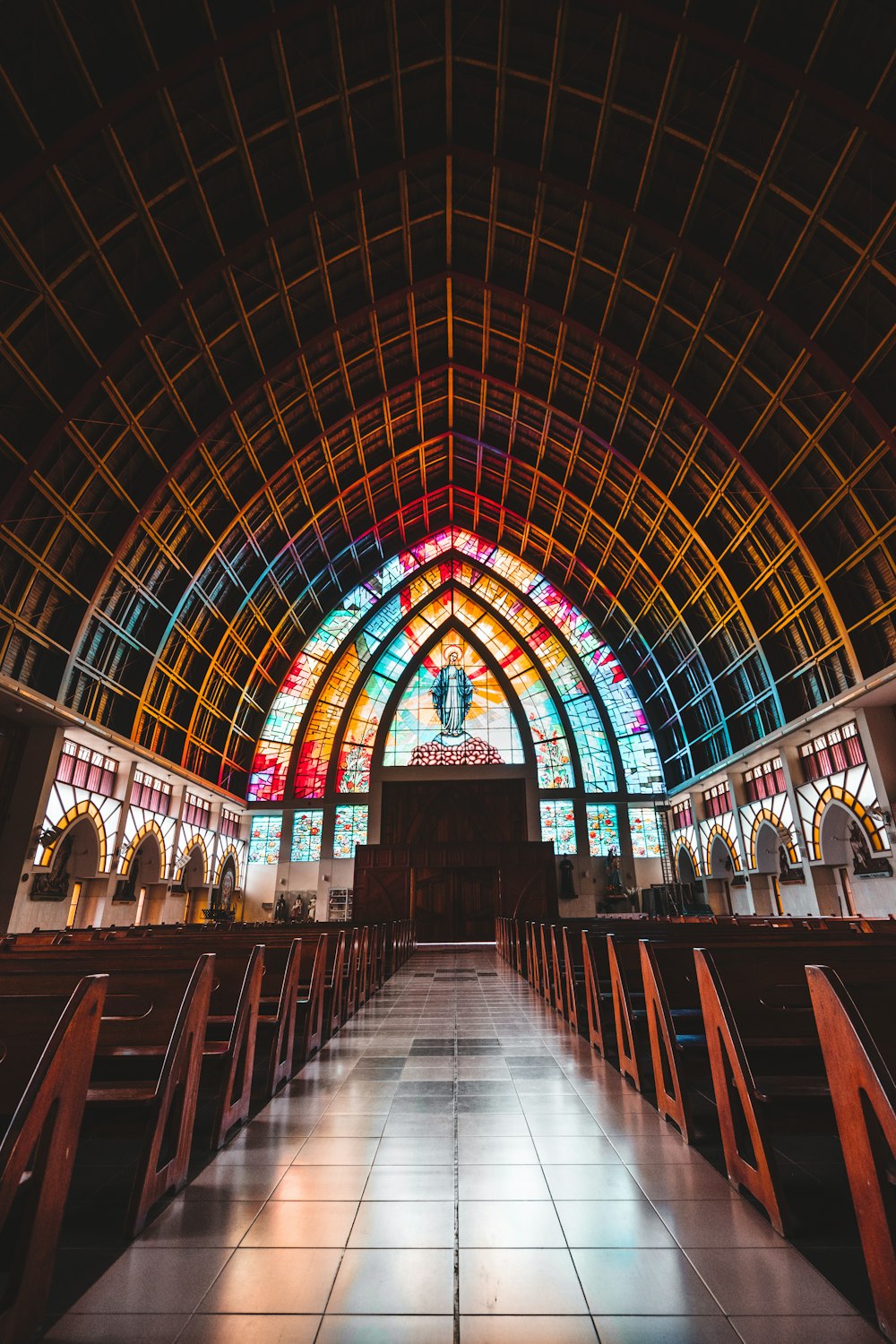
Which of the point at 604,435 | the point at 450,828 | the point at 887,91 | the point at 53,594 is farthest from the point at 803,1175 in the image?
the point at 450,828

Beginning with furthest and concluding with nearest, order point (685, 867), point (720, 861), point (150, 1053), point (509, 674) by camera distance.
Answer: point (509, 674) < point (685, 867) < point (720, 861) < point (150, 1053)

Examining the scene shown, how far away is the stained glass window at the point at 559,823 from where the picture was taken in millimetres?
24562

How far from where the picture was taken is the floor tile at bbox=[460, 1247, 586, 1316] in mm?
1819

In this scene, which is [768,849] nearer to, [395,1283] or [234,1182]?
[234,1182]

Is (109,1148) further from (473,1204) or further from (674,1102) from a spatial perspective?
(674,1102)

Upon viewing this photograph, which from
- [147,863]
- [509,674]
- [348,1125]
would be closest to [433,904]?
[509,674]

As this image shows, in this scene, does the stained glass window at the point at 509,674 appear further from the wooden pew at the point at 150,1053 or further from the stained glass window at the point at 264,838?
the wooden pew at the point at 150,1053

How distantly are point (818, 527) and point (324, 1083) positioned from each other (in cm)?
1660

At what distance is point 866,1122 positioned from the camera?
1.84 metres

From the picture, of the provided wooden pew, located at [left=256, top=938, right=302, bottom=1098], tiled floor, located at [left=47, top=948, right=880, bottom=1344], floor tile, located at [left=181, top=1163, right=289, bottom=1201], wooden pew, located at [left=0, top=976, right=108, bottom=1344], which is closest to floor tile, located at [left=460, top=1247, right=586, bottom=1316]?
tiled floor, located at [left=47, top=948, right=880, bottom=1344]

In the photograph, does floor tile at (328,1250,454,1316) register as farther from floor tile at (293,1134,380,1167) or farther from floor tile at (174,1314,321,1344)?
floor tile at (293,1134,380,1167)

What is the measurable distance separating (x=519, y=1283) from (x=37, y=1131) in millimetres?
1436

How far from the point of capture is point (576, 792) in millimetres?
24922

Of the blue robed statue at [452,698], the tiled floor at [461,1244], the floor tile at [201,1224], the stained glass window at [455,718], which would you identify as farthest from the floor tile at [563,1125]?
the blue robed statue at [452,698]
